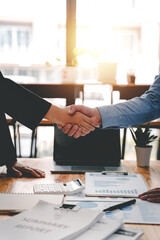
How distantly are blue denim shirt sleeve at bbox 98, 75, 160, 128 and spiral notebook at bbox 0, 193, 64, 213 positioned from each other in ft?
2.19

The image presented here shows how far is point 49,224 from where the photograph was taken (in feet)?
2.50

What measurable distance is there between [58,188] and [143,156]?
22.4 inches

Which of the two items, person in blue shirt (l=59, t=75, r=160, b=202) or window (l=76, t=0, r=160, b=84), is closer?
person in blue shirt (l=59, t=75, r=160, b=202)

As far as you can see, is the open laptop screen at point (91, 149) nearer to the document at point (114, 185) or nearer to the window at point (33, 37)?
the document at point (114, 185)

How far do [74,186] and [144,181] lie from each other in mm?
321

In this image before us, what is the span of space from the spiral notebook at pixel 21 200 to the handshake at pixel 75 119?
22.0 inches

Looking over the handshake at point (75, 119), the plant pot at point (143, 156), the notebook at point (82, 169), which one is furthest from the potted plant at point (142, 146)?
the handshake at point (75, 119)

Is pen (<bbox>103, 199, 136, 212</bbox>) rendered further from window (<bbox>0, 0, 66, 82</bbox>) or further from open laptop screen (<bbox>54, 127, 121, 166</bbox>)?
window (<bbox>0, 0, 66, 82</bbox>)

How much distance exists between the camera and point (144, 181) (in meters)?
1.31

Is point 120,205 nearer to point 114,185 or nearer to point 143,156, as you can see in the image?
point 114,185

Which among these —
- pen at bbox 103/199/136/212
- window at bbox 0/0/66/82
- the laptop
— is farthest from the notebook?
window at bbox 0/0/66/82

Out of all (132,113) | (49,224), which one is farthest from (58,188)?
(132,113)

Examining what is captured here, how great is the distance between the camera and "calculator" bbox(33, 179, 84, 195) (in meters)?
1.13

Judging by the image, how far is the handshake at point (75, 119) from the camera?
64.6 inches
